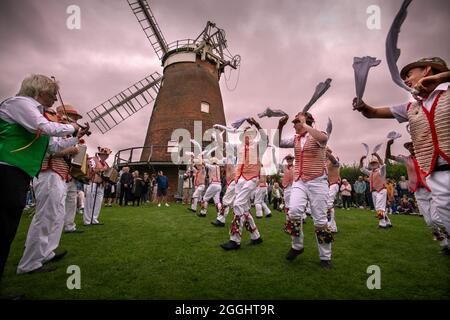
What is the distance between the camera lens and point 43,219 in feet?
13.0

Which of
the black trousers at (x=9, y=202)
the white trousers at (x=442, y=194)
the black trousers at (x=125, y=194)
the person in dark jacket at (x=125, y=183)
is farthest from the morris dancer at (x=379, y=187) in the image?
the black trousers at (x=125, y=194)

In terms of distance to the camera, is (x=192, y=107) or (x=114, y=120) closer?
(x=192, y=107)

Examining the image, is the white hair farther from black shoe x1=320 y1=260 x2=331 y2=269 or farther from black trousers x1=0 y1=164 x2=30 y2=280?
black shoe x1=320 y1=260 x2=331 y2=269

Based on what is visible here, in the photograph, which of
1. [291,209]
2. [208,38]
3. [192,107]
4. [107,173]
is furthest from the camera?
[208,38]

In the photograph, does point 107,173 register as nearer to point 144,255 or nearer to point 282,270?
point 144,255

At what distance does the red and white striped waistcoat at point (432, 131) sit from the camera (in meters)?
2.31

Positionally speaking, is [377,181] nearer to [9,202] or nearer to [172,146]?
[9,202]

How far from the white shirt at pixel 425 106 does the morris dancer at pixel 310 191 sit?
145 cm

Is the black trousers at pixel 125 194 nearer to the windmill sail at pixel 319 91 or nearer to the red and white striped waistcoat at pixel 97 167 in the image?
the red and white striped waistcoat at pixel 97 167

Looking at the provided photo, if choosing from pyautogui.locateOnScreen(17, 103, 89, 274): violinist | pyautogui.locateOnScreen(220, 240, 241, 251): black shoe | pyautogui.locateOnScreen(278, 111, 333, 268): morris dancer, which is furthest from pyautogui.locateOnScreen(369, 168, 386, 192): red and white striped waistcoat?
pyautogui.locateOnScreen(17, 103, 89, 274): violinist

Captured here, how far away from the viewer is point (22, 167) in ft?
9.49

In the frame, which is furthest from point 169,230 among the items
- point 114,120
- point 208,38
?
point 114,120
